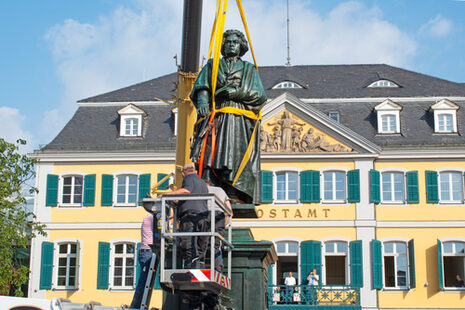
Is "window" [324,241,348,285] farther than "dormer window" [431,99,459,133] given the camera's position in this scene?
No

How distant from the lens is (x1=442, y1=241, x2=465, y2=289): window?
29.8 metres

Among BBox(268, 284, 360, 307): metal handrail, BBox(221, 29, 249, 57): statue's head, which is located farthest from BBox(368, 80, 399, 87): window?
BBox(221, 29, 249, 57): statue's head

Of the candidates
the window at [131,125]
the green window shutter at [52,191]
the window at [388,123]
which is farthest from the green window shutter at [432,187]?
the green window shutter at [52,191]

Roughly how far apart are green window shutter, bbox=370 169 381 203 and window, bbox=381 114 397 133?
99.8 inches

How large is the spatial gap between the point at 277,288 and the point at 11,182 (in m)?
10.1

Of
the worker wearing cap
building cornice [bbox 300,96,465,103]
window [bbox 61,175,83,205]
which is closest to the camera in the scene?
the worker wearing cap

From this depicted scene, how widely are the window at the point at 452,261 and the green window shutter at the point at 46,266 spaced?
49.8 ft

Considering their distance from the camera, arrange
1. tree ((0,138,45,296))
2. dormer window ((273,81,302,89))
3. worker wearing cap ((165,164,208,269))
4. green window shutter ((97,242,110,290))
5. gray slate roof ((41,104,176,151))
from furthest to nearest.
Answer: dormer window ((273,81,302,89)), gray slate roof ((41,104,176,151)), green window shutter ((97,242,110,290)), tree ((0,138,45,296)), worker wearing cap ((165,164,208,269))

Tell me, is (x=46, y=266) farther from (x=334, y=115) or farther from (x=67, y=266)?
(x=334, y=115)

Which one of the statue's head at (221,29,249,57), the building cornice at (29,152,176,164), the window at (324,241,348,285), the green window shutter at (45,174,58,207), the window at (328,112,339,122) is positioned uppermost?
the window at (328,112,339,122)

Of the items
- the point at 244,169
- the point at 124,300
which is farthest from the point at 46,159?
the point at 244,169

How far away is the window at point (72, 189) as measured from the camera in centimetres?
3147

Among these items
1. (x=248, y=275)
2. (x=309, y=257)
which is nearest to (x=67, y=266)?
(x=309, y=257)

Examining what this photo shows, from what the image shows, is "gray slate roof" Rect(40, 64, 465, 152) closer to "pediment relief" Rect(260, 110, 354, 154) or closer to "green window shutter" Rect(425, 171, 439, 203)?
"green window shutter" Rect(425, 171, 439, 203)
